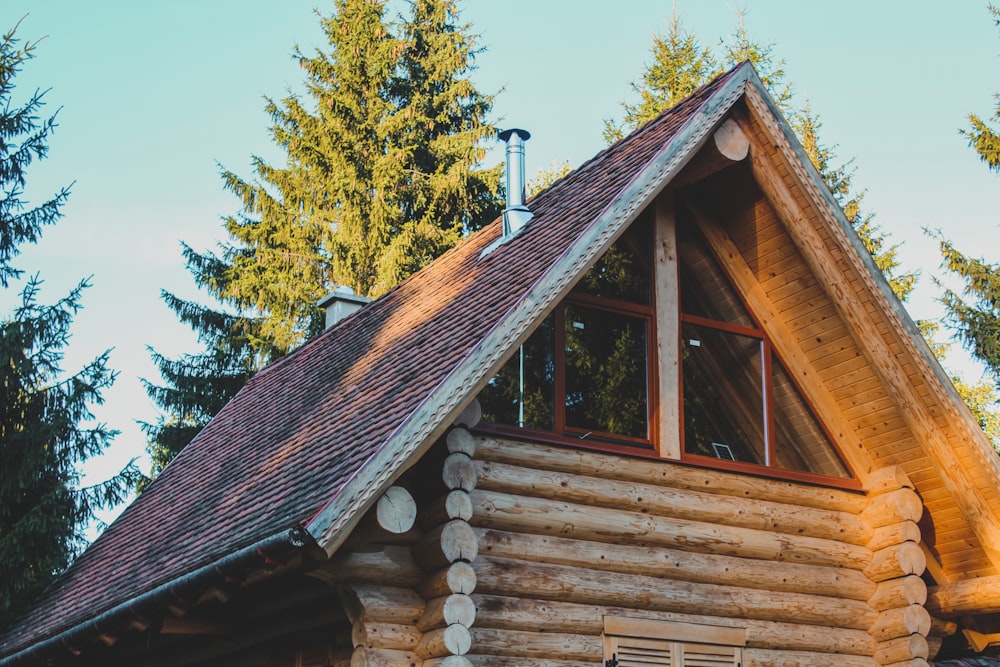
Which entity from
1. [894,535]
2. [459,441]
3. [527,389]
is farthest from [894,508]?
[459,441]

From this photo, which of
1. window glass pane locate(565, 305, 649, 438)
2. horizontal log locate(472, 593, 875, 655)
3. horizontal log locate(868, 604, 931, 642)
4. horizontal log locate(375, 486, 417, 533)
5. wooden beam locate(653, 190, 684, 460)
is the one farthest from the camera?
horizontal log locate(868, 604, 931, 642)

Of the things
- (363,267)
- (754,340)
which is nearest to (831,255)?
(754,340)

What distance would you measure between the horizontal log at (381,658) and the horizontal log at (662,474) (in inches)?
66.7

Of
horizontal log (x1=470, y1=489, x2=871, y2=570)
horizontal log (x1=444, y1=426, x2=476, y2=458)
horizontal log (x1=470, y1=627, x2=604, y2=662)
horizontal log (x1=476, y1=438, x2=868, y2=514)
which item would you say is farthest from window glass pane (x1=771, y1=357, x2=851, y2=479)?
horizontal log (x1=444, y1=426, x2=476, y2=458)

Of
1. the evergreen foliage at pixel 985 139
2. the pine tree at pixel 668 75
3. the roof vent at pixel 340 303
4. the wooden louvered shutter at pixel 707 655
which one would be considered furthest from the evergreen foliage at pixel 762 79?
the wooden louvered shutter at pixel 707 655

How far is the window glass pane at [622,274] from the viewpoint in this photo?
1105 cm

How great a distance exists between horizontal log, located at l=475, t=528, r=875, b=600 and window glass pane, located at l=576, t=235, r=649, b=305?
2362 millimetres

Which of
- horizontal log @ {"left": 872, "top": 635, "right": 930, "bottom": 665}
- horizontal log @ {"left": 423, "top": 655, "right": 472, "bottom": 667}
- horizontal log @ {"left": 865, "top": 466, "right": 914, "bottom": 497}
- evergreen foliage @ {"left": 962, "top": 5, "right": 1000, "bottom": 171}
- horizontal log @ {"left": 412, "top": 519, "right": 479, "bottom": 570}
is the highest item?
evergreen foliage @ {"left": 962, "top": 5, "right": 1000, "bottom": 171}

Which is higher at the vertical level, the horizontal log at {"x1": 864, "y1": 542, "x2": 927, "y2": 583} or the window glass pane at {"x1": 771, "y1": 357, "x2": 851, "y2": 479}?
the window glass pane at {"x1": 771, "y1": 357, "x2": 851, "y2": 479}

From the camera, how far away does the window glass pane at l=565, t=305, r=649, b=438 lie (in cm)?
1048

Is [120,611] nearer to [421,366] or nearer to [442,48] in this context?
[421,366]

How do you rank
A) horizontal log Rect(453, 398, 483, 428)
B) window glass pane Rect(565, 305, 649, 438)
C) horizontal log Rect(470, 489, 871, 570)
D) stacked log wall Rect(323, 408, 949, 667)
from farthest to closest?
window glass pane Rect(565, 305, 649, 438), horizontal log Rect(470, 489, 871, 570), horizontal log Rect(453, 398, 483, 428), stacked log wall Rect(323, 408, 949, 667)

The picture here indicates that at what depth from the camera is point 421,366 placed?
9.76 meters

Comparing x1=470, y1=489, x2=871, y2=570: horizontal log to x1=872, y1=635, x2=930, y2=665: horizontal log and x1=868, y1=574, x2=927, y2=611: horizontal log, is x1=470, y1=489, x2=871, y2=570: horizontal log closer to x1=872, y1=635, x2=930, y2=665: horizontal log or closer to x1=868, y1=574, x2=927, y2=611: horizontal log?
x1=868, y1=574, x2=927, y2=611: horizontal log
